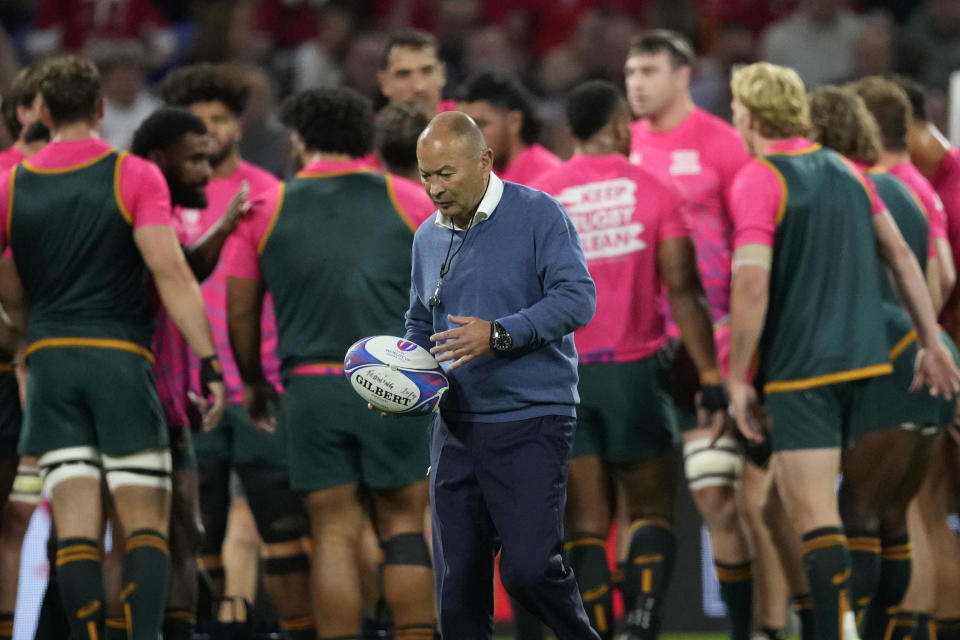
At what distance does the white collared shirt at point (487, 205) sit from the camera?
207 inches

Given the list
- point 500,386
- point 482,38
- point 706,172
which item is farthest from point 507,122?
point 482,38

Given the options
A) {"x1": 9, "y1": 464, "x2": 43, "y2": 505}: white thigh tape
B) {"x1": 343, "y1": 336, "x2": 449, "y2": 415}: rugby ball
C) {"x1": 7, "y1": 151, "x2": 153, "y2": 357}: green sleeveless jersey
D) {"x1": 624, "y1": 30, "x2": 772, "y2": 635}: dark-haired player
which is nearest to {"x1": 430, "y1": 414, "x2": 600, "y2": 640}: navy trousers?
{"x1": 343, "y1": 336, "x2": 449, "y2": 415}: rugby ball

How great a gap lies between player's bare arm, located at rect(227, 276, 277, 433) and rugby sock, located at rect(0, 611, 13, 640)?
1.37 metres

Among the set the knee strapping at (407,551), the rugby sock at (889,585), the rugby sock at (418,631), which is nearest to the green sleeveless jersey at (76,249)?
the knee strapping at (407,551)

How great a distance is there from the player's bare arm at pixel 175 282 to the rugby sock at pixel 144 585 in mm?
790

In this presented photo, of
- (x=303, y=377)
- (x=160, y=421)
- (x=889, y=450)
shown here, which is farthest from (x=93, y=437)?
(x=889, y=450)

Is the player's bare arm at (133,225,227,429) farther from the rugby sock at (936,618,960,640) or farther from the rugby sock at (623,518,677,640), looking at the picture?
the rugby sock at (936,618,960,640)

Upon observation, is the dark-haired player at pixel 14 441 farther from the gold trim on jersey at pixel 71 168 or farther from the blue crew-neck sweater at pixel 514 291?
the blue crew-neck sweater at pixel 514 291

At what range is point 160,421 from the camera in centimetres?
651

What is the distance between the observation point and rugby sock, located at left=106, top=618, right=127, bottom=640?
267 inches

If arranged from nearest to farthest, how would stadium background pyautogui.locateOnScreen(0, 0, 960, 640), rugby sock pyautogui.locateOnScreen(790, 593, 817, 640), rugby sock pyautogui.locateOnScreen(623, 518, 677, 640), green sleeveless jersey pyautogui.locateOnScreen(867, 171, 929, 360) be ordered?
rugby sock pyautogui.locateOnScreen(623, 518, 677, 640)
green sleeveless jersey pyautogui.locateOnScreen(867, 171, 929, 360)
rugby sock pyautogui.locateOnScreen(790, 593, 817, 640)
stadium background pyautogui.locateOnScreen(0, 0, 960, 640)

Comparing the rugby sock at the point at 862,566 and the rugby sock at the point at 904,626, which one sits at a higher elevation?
the rugby sock at the point at 862,566

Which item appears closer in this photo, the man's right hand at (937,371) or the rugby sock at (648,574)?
the man's right hand at (937,371)

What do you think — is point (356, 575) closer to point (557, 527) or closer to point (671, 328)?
point (557, 527)
